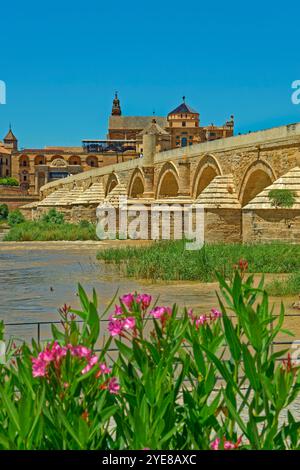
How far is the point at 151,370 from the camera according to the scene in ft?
12.1

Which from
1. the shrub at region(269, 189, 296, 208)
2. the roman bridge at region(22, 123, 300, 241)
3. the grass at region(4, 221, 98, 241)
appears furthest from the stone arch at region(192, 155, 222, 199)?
the shrub at region(269, 189, 296, 208)

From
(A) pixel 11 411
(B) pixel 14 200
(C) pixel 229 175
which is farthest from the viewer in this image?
(B) pixel 14 200

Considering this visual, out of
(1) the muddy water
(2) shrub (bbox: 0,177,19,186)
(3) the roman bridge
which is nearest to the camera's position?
(1) the muddy water

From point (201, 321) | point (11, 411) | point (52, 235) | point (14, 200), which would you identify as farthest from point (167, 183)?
point (14, 200)

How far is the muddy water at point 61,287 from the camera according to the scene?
11.4 metres

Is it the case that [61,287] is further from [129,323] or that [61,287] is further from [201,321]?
[129,323]

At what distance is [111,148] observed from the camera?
311 feet

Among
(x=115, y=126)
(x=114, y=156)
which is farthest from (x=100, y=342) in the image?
(x=115, y=126)

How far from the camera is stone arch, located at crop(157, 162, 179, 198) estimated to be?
33.9 meters

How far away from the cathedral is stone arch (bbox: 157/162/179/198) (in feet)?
150

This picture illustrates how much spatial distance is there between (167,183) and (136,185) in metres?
5.74

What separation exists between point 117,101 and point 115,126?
9222 mm

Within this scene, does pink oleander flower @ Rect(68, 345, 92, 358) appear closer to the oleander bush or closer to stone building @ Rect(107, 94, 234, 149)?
the oleander bush

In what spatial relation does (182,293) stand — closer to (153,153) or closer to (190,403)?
(190,403)
